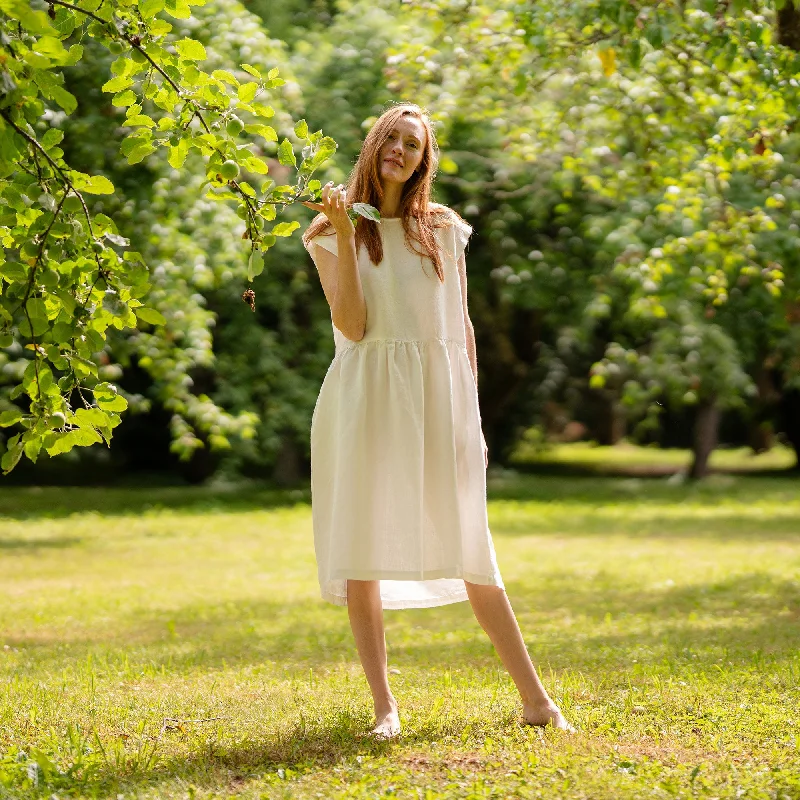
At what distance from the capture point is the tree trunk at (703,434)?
20.9m

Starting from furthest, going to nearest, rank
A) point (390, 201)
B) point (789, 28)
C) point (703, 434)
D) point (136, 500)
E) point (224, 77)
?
1. point (703, 434)
2. point (136, 500)
3. point (789, 28)
4. point (390, 201)
5. point (224, 77)

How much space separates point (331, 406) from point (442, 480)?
46cm

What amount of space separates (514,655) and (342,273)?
1.39 m

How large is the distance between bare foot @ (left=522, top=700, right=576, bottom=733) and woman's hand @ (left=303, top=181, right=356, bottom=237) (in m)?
1.69

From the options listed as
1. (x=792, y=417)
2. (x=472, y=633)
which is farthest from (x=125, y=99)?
(x=792, y=417)

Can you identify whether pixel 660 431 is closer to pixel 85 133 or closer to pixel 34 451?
pixel 85 133

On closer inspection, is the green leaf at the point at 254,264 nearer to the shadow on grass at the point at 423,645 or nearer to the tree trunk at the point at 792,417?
the shadow on grass at the point at 423,645

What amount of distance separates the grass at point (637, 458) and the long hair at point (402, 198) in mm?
21908

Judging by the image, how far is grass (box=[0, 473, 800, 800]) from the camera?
374cm

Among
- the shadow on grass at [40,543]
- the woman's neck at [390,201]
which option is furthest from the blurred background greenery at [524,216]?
the woman's neck at [390,201]

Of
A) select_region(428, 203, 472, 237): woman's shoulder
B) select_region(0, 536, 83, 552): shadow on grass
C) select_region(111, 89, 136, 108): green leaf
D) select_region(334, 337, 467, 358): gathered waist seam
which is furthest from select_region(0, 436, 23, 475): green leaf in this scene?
select_region(0, 536, 83, 552): shadow on grass

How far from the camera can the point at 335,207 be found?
12.7ft

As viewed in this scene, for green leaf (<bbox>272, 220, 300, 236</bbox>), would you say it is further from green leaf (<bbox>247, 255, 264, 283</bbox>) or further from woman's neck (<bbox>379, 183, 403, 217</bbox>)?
woman's neck (<bbox>379, 183, 403, 217</bbox>)

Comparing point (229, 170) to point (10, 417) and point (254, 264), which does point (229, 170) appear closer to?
Answer: point (254, 264)
